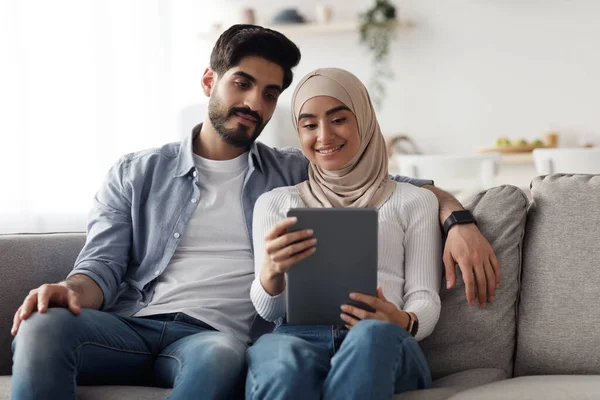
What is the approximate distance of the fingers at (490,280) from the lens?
1.87 m

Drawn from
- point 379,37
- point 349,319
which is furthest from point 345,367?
point 379,37

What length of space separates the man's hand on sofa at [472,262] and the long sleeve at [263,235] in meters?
0.41

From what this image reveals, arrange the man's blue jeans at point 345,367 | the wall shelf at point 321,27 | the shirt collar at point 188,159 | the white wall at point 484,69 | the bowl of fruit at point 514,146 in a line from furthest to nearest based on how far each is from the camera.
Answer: the wall shelf at point 321,27
the white wall at point 484,69
the bowl of fruit at point 514,146
the shirt collar at point 188,159
the man's blue jeans at point 345,367

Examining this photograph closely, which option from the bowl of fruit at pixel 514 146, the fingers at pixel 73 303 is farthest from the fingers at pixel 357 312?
the bowl of fruit at pixel 514 146

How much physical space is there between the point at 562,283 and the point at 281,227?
0.73 meters

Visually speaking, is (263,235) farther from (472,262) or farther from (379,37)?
(379,37)

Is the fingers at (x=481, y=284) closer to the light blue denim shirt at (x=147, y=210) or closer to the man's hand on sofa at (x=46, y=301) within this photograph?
the light blue denim shirt at (x=147, y=210)

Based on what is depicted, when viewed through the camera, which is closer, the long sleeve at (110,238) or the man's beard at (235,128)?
the long sleeve at (110,238)

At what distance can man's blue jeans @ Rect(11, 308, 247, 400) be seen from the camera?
5.18ft

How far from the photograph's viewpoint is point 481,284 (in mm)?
1871

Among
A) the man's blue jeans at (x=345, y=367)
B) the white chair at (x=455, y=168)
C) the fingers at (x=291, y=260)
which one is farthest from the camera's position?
the white chair at (x=455, y=168)

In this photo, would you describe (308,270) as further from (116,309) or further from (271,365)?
(116,309)

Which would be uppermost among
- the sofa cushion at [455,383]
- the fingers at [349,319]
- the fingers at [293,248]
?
the fingers at [293,248]

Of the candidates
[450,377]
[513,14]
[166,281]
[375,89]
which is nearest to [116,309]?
[166,281]
